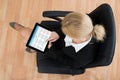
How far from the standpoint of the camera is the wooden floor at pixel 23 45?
206 centimetres

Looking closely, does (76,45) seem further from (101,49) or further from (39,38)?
(39,38)

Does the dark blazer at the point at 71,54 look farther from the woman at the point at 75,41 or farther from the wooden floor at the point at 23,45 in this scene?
the wooden floor at the point at 23,45

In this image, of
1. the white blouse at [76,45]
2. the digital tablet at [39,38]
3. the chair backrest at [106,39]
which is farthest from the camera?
the digital tablet at [39,38]

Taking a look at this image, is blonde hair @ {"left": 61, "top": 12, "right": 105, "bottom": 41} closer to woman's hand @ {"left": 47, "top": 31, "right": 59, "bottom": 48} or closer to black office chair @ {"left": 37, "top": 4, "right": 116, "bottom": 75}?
black office chair @ {"left": 37, "top": 4, "right": 116, "bottom": 75}

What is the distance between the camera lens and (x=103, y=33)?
131 centimetres

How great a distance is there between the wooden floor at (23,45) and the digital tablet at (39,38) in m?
0.59

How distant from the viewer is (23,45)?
215cm

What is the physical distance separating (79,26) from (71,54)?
0.88ft

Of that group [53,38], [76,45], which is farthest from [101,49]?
[53,38]

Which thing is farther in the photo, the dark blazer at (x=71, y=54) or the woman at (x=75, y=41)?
the dark blazer at (x=71, y=54)

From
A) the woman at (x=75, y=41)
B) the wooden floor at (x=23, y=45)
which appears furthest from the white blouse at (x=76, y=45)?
the wooden floor at (x=23, y=45)

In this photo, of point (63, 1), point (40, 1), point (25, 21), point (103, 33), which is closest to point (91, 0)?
point (63, 1)

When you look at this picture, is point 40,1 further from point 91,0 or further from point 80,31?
point 80,31

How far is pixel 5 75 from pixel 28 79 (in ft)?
0.69
